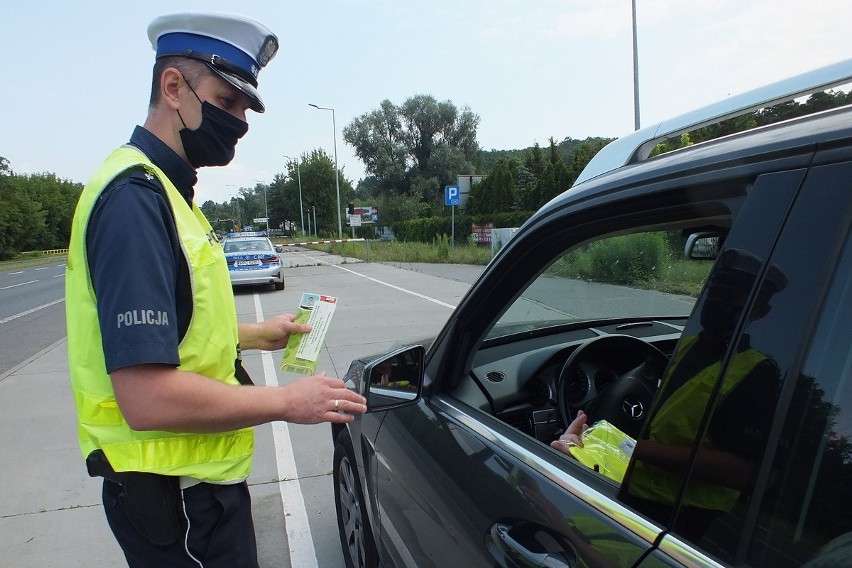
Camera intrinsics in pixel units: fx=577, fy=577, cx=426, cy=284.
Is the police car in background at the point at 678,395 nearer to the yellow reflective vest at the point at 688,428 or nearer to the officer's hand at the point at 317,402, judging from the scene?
the yellow reflective vest at the point at 688,428

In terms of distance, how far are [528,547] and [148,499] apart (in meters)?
0.92

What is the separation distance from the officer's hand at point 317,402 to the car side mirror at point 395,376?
1.29 feet

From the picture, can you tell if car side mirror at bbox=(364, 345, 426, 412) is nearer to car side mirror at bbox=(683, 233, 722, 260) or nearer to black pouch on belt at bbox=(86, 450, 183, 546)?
black pouch on belt at bbox=(86, 450, 183, 546)

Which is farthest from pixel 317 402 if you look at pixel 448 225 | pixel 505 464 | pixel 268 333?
pixel 448 225

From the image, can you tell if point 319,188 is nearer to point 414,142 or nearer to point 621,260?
point 414,142

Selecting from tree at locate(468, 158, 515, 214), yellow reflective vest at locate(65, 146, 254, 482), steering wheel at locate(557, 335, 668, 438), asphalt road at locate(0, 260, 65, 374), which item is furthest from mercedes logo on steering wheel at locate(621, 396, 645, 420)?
tree at locate(468, 158, 515, 214)

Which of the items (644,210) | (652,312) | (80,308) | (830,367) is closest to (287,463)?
(652,312)

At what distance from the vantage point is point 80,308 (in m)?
1.35

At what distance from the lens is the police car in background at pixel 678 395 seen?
85 centimetres

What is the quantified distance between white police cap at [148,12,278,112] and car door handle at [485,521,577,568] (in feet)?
4.22

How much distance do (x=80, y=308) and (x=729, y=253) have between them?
1.38m

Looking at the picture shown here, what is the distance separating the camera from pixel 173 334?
1261mm

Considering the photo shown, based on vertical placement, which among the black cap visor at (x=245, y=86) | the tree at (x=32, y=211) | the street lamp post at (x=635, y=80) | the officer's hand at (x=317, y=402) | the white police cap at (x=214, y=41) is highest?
the street lamp post at (x=635, y=80)

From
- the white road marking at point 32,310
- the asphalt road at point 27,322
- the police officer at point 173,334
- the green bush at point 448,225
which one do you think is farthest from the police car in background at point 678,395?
the green bush at point 448,225
